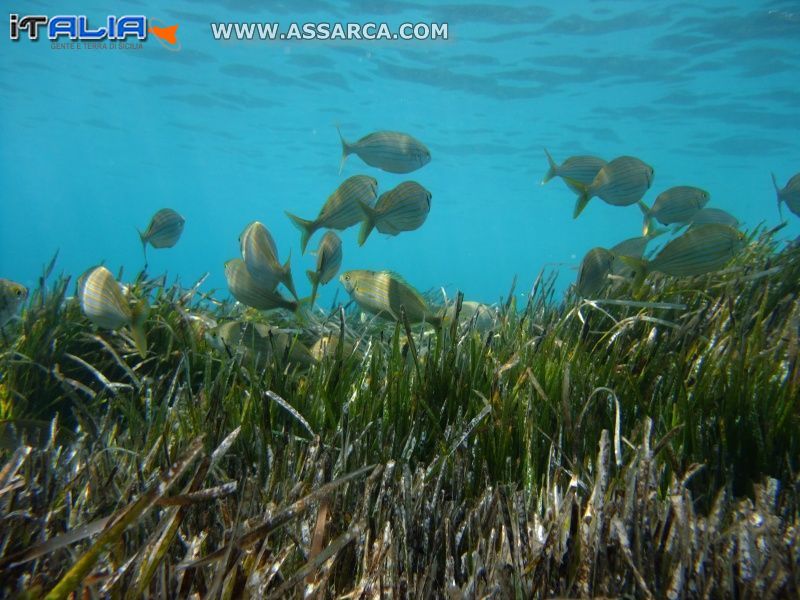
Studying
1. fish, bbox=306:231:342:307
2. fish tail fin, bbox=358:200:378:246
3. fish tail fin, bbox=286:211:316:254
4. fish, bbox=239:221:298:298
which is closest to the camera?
fish, bbox=239:221:298:298

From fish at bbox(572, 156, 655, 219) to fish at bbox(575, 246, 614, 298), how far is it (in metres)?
1.99

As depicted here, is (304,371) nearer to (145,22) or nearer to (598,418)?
(598,418)

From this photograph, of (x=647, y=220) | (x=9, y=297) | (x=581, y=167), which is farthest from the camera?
(x=581, y=167)

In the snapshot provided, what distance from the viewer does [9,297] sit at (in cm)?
387

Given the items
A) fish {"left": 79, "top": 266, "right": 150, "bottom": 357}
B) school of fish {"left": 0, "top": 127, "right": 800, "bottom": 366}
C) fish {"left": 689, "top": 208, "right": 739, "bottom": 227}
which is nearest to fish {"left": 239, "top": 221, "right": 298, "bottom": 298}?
school of fish {"left": 0, "top": 127, "right": 800, "bottom": 366}

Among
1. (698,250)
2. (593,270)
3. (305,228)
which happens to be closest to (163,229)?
(305,228)

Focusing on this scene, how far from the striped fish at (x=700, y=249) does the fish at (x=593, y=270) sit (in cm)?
44

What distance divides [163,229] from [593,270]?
17.2 feet

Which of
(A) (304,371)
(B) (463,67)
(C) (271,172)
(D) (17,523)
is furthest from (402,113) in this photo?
(D) (17,523)

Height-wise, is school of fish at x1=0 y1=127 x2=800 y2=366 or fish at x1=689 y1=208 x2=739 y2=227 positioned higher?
fish at x1=689 y1=208 x2=739 y2=227

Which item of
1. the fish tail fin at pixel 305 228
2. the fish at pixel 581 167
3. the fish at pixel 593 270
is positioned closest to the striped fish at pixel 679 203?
the fish at pixel 581 167

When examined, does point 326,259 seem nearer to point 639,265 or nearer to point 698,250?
point 639,265

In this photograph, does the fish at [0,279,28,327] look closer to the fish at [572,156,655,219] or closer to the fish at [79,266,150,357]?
the fish at [79,266,150,357]

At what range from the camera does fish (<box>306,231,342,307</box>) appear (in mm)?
4254
